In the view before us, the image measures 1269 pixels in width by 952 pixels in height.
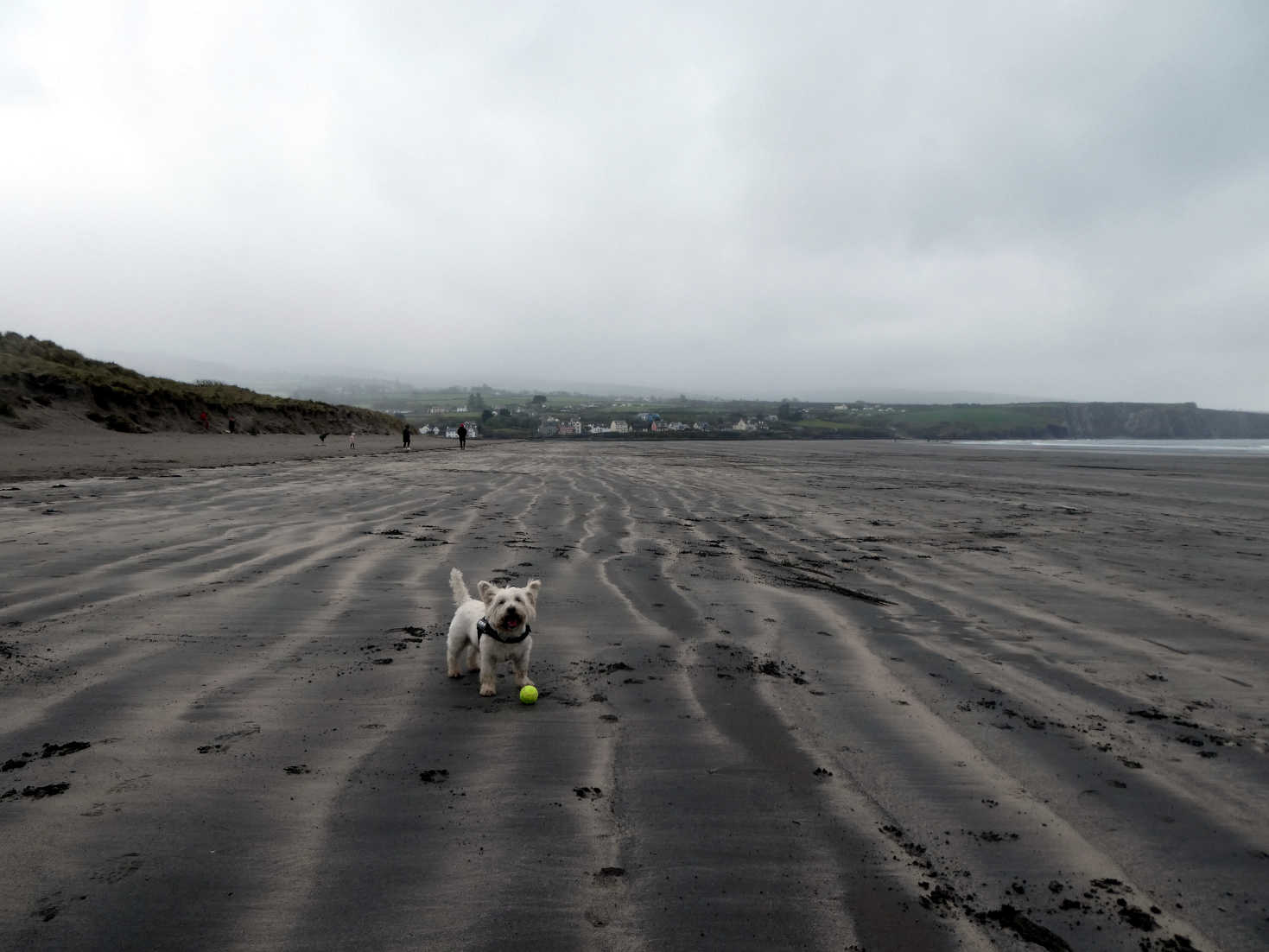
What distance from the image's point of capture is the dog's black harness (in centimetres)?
426

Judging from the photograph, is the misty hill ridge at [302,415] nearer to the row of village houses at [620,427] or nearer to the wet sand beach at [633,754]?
the row of village houses at [620,427]

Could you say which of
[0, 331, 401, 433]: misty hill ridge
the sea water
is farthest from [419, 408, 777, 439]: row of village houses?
[0, 331, 401, 433]: misty hill ridge

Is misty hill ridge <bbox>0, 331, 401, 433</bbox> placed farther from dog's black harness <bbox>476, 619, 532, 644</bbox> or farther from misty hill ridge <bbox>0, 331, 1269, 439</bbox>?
dog's black harness <bbox>476, 619, 532, 644</bbox>

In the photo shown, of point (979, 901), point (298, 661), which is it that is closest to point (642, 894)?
point (979, 901)

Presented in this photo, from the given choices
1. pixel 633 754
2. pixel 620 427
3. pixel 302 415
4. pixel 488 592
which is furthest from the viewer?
pixel 620 427

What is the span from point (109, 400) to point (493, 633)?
109ft

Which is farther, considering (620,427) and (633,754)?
(620,427)

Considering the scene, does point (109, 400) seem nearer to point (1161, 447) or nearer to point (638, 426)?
point (638, 426)

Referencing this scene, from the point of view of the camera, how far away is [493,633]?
425 cm

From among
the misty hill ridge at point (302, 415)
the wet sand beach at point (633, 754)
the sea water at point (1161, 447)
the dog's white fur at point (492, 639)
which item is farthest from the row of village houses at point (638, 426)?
the dog's white fur at point (492, 639)

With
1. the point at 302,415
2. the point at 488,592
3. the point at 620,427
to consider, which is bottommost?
the point at 488,592

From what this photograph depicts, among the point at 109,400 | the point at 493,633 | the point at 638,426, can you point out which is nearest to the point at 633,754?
the point at 493,633

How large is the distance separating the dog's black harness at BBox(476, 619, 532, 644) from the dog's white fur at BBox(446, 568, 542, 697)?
18mm

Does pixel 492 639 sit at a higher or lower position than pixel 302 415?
lower
